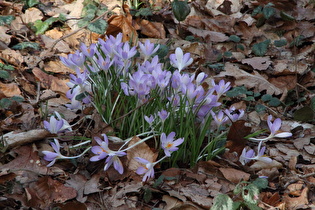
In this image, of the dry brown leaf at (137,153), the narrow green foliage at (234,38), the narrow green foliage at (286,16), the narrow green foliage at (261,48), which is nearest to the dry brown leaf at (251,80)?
the narrow green foliage at (261,48)

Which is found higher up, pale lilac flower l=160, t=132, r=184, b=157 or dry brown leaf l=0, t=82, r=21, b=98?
pale lilac flower l=160, t=132, r=184, b=157

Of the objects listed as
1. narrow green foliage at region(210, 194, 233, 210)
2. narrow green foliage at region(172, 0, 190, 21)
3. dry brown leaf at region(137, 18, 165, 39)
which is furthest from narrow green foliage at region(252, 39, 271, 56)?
narrow green foliage at region(210, 194, 233, 210)

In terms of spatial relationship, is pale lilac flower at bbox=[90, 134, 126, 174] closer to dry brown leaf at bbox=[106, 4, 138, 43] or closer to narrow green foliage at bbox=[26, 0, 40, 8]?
dry brown leaf at bbox=[106, 4, 138, 43]

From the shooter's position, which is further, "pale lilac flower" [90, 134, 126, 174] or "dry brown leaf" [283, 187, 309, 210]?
"dry brown leaf" [283, 187, 309, 210]

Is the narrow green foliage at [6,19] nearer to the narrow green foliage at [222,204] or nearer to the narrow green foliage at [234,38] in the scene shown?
the narrow green foliage at [234,38]

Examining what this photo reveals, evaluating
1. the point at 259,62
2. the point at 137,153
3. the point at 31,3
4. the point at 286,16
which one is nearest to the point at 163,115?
the point at 137,153

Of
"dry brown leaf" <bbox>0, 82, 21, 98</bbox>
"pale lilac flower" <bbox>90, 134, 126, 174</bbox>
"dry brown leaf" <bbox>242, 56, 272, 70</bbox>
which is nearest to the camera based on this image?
"pale lilac flower" <bbox>90, 134, 126, 174</bbox>
